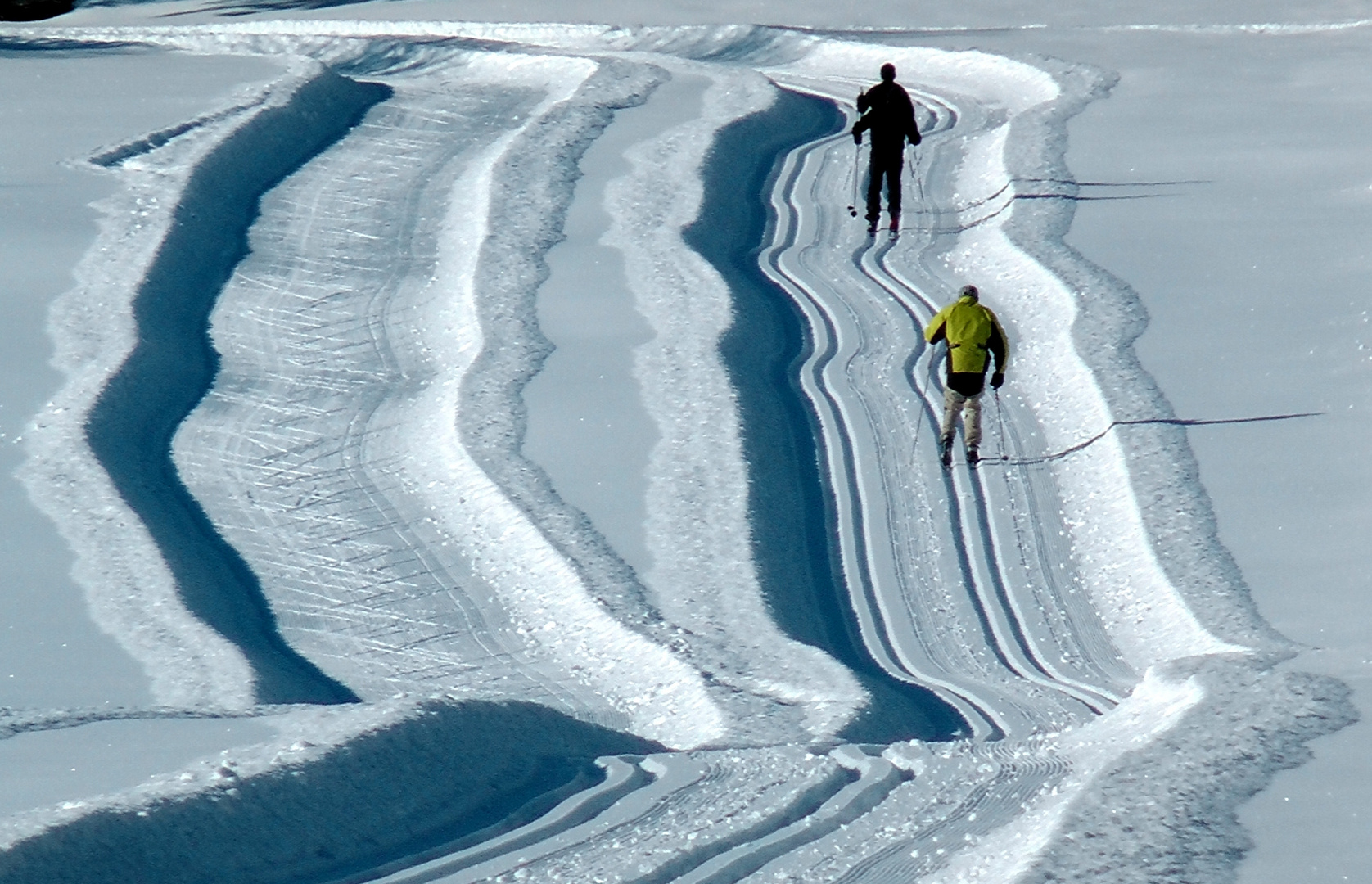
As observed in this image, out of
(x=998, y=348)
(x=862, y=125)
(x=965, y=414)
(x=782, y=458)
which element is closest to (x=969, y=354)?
(x=998, y=348)

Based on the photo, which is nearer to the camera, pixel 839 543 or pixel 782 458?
pixel 839 543

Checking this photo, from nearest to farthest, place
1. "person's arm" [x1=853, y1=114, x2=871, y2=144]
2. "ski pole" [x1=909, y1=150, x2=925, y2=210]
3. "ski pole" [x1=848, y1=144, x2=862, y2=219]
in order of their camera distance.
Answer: "person's arm" [x1=853, y1=114, x2=871, y2=144] → "ski pole" [x1=848, y1=144, x2=862, y2=219] → "ski pole" [x1=909, y1=150, x2=925, y2=210]

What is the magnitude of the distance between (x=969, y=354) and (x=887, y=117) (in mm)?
4337

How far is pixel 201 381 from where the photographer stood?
10.5 meters

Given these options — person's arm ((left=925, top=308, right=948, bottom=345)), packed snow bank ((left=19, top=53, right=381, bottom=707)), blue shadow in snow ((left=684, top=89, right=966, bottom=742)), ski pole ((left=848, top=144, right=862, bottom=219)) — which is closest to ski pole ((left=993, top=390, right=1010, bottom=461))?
person's arm ((left=925, top=308, right=948, bottom=345))

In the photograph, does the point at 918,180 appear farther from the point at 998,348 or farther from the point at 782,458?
the point at 782,458

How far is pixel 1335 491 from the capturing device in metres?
8.56

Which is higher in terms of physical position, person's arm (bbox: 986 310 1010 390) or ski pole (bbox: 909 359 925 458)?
person's arm (bbox: 986 310 1010 390)

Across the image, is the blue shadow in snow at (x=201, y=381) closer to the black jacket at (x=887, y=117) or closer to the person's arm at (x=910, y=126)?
the black jacket at (x=887, y=117)

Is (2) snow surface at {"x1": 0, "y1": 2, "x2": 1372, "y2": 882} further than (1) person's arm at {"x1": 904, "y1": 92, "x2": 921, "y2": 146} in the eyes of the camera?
No

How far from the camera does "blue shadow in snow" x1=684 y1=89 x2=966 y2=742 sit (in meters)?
7.12

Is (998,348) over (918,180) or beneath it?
beneath

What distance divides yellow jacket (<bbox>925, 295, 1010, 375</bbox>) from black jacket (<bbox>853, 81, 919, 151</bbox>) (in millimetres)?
4042

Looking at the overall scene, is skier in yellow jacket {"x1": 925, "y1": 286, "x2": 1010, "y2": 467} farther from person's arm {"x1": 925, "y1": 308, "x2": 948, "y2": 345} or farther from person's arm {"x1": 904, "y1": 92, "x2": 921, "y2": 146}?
person's arm {"x1": 904, "y1": 92, "x2": 921, "y2": 146}
